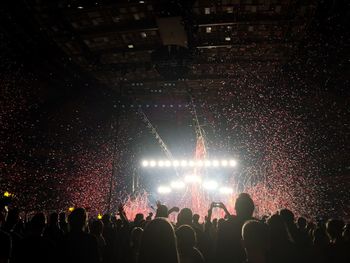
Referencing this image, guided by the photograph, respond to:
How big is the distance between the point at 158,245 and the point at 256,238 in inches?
35.1

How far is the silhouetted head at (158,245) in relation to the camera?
2.32 m

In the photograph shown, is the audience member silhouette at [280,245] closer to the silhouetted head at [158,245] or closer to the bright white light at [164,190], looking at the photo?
the silhouetted head at [158,245]

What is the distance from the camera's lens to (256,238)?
2588mm

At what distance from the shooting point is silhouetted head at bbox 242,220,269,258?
8.43ft

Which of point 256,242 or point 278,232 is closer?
point 256,242

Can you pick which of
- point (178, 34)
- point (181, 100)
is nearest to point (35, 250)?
point (178, 34)

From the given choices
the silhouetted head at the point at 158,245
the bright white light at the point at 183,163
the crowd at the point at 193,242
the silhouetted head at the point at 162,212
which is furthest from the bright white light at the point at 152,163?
the silhouetted head at the point at 158,245

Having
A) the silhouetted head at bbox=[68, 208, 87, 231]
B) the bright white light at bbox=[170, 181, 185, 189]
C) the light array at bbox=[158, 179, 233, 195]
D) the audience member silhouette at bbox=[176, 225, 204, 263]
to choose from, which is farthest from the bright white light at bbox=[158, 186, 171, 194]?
the silhouetted head at bbox=[68, 208, 87, 231]

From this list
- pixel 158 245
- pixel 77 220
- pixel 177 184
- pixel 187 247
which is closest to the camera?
pixel 158 245

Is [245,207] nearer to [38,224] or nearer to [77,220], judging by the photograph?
[77,220]

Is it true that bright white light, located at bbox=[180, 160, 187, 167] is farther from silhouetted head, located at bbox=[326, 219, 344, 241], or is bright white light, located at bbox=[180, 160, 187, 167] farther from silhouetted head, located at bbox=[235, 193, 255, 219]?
silhouetted head, located at bbox=[235, 193, 255, 219]

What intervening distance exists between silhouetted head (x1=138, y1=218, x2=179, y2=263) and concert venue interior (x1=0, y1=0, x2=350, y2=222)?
5703 millimetres

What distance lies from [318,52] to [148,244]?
10338 millimetres

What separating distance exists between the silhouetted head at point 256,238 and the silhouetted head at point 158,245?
69 centimetres
